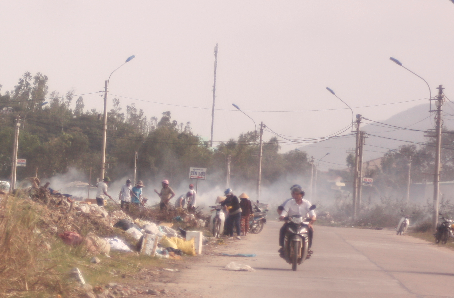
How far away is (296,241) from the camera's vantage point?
36.0ft

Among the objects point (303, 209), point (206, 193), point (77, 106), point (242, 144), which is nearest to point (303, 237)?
point (303, 209)

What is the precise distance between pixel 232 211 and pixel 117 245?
7.40 m

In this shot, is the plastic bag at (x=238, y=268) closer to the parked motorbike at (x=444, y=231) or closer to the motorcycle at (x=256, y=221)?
the motorcycle at (x=256, y=221)

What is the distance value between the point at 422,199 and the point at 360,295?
74.9m

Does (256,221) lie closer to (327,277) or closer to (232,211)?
(232,211)

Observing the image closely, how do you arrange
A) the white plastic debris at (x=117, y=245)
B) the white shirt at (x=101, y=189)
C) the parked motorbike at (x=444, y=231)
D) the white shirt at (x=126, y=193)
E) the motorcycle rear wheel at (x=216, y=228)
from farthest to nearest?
the parked motorbike at (x=444, y=231), the white shirt at (x=126, y=193), the white shirt at (x=101, y=189), the motorcycle rear wheel at (x=216, y=228), the white plastic debris at (x=117, y=245)

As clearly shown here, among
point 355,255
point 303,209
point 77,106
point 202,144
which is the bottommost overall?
point 355,255

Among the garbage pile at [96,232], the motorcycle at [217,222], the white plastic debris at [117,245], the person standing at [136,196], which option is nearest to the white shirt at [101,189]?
the person standing at [136,196]

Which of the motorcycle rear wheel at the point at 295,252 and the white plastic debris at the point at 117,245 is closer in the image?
the motorcycle rear wheel at the point at 295,252

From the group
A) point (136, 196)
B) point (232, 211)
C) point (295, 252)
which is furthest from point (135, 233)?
point (136, 196)

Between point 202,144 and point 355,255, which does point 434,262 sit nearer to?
point 355,255

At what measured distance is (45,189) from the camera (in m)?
13.2

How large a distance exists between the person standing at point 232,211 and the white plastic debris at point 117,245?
6.82 m

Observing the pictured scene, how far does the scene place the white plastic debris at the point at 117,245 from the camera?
1204 cm
